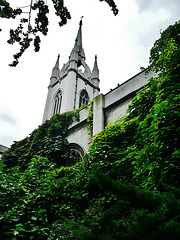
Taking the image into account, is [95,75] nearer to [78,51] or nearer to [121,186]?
[78,51]

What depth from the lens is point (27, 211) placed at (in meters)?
5.20

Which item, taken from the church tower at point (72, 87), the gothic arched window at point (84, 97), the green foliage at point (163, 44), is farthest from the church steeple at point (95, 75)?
the green foliage at point (163, 44)

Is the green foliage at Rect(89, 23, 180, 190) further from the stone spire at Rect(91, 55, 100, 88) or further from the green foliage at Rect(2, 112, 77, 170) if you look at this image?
the stone spire at Rect(91, 55, 100, 88)

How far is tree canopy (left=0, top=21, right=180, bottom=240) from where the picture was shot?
4.86 feet

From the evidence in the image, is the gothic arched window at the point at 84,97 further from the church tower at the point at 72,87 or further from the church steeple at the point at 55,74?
the church steeple at the point at 55,74

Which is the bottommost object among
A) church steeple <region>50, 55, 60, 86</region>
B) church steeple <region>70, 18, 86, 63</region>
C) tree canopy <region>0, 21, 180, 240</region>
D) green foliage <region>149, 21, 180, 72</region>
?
tree canopy <region>0, 21, 180, 240</region>

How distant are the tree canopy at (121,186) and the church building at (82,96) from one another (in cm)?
135

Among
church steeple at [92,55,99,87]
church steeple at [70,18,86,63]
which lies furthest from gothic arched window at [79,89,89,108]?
church steeple at [70,18,86,63]

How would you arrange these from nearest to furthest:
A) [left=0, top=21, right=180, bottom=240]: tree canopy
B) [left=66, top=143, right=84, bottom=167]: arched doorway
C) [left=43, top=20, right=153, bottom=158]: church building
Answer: [left=0, top=21, right=180, bottom=240]: tree canopy < [left=43, top=20, right=153, bottom=158]: church building < [left=66, top=143, right=84, bottom=167]: arched doorway

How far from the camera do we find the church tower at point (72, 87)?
25109mm

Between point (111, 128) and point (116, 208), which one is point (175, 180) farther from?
point (111, 128)

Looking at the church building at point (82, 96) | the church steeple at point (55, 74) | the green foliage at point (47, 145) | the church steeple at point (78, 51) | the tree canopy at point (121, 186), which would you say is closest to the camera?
the tree canopy at point (121, 186)

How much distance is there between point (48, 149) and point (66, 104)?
46.3ft

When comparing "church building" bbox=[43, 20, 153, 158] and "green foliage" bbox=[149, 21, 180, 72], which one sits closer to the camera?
"green foliage" bbox=[149, 21, 180, 72]
